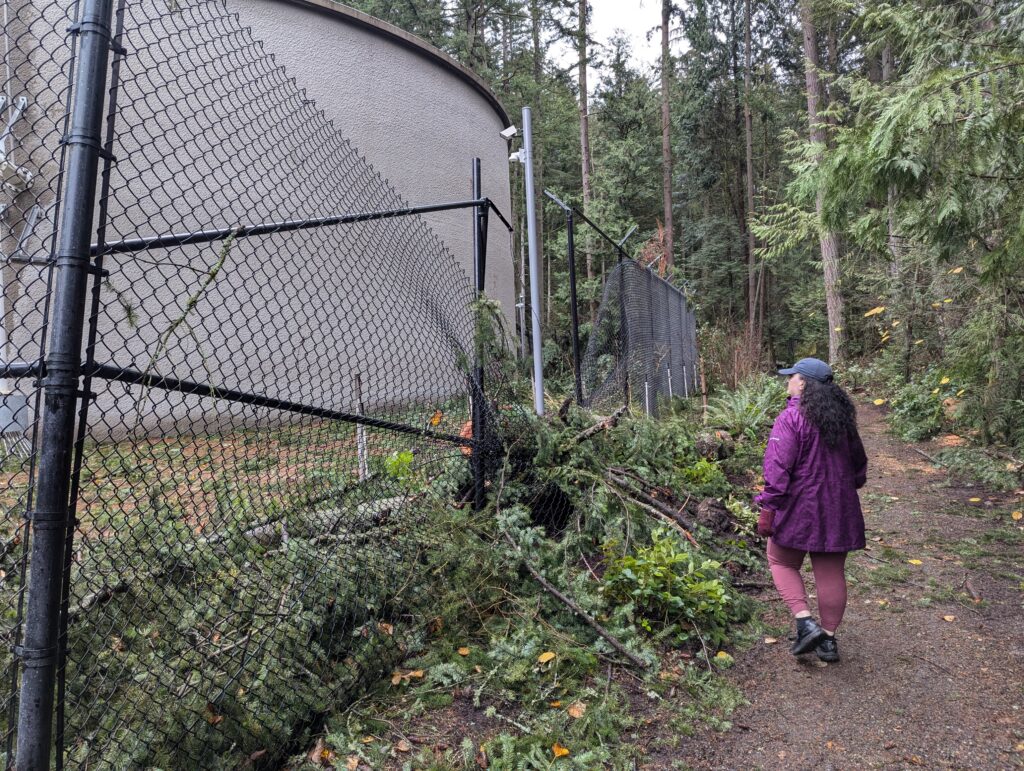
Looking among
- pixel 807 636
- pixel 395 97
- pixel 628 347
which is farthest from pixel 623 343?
pixel 395 97

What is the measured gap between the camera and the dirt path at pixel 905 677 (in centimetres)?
274

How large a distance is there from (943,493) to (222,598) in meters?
7.15

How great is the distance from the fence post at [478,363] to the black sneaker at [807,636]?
6.45 ft

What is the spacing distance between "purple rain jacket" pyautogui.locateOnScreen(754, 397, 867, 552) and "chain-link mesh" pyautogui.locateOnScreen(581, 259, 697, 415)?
148 inches

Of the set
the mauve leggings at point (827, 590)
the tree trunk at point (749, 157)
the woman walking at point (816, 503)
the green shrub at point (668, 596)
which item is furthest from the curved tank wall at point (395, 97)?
the tree trunk at point (749, 157)

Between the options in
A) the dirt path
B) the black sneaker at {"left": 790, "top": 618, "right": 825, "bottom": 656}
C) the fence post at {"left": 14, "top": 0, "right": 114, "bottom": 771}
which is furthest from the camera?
the black sneaker at {"left": 790, "top": 618, "right": 825, "bottom": 656}

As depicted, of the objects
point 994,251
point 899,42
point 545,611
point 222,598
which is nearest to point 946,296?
point 899,42

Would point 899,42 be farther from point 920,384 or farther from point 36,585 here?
point 36,585

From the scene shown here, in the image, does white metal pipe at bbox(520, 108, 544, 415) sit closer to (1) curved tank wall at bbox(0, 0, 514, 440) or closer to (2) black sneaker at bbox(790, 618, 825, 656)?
(1) curved tank wall at bbox(0, 0, 514, 440)

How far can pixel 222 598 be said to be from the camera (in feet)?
9.33

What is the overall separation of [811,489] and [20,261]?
11.7 ft

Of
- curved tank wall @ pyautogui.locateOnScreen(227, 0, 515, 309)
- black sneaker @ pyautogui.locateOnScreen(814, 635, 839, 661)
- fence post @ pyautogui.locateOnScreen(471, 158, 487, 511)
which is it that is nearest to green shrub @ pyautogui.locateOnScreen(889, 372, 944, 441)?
curved tank wall @ pyautogui.locateOnScreen(227, 0, 515, 309)

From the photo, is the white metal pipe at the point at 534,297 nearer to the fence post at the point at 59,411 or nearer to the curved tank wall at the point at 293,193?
the curved tank wall at the point at 293,193

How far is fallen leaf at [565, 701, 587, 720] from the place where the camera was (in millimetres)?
2803
